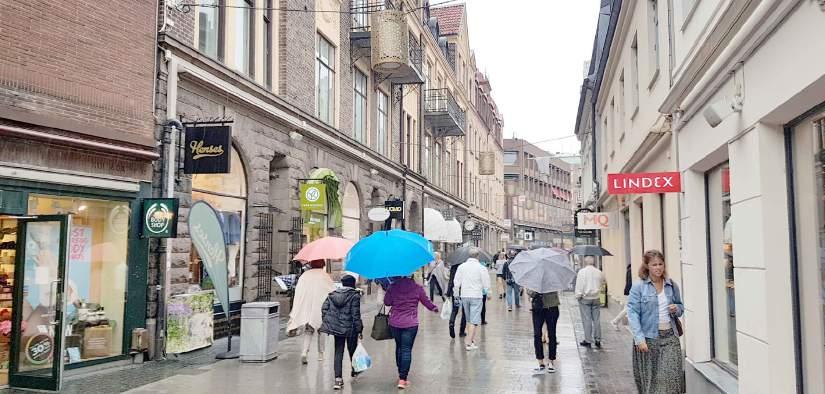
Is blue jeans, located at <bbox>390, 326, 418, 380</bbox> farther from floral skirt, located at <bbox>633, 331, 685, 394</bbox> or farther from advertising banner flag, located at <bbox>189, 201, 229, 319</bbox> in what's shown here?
advertising banner flag, located at <bbox>189, 201, 229, 319</bbox>

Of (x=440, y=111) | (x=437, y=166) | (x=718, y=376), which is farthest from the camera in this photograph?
(x=437, y=166)

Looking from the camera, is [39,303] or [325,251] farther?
[325,251]

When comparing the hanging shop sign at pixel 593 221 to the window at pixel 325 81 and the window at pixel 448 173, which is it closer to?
the window at pixel 325 81

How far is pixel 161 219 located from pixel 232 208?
11.4ft

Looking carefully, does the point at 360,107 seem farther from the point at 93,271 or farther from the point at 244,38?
the point at 93,271

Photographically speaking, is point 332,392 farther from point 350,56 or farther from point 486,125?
point 486,125

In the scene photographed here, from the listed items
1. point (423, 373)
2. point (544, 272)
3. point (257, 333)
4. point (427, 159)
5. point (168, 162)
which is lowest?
point (423, 373)

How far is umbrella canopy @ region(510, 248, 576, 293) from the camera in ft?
30.6

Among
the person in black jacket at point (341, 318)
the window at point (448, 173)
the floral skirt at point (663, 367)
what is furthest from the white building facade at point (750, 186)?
the window at point (448, 173)

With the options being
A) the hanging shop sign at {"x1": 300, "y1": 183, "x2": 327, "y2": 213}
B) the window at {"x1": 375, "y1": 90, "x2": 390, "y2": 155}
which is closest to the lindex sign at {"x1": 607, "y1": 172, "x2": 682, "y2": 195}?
the hanging shop sign at {"x1": 300, "y1": 183, "x2": 327, "y2": 213}

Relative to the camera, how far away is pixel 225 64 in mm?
13328

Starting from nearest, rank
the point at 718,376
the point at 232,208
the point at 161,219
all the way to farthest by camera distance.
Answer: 1. the point at 718,376
2. the point at 161,219
3. the point at 232,208

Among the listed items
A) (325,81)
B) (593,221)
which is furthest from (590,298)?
(325,81)

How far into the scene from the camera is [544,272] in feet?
30.9
